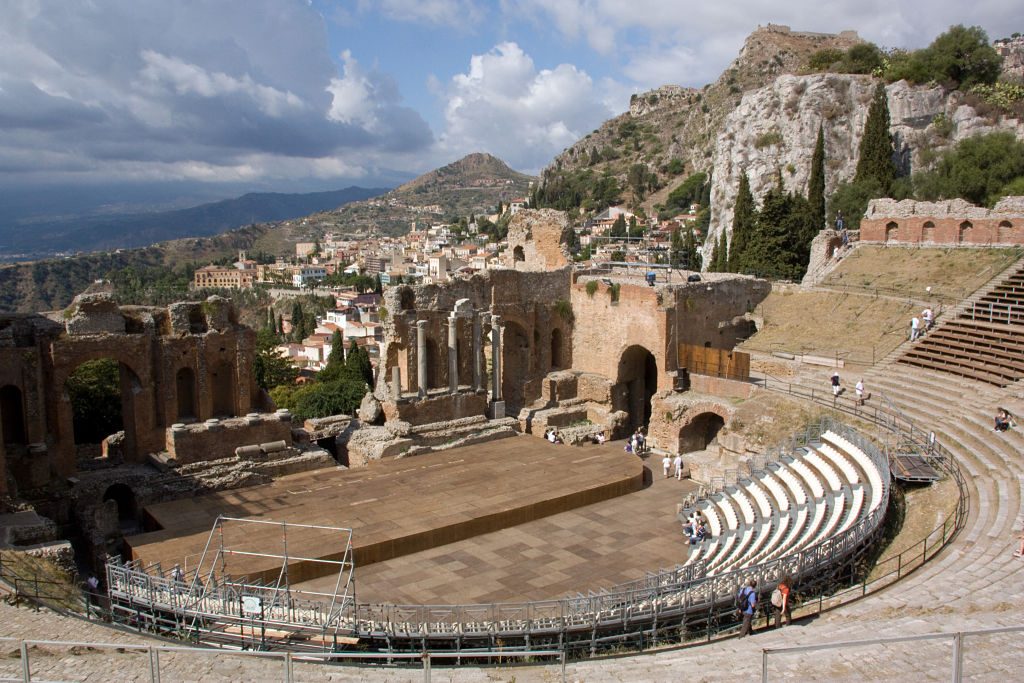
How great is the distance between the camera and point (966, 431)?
20.4m

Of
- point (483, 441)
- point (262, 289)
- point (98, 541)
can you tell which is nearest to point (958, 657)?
point (98, 541)

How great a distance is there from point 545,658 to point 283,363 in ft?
153

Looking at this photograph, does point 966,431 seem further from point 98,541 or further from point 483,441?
point 98,541

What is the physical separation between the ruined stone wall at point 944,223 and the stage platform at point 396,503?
65.4 ft

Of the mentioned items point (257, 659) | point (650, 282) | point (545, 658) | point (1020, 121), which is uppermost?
point (1020, 121)

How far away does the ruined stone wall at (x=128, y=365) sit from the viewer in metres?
21.1

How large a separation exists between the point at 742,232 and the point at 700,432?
22566 millimetres

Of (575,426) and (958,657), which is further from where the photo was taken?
(575,426)

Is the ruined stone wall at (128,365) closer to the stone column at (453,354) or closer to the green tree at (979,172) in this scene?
the stone column at (453,354)

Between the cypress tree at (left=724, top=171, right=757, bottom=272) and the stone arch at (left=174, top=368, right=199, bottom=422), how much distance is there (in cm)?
3018

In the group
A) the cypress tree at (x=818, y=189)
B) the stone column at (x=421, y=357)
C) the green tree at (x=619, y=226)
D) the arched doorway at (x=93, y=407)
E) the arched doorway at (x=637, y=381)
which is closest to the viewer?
the stone column at (x=421, y=357)

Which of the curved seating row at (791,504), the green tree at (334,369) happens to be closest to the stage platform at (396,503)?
the curved seating row at (791,504)

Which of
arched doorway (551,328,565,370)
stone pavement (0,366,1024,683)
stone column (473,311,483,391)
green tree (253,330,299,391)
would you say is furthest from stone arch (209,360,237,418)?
green tree (253,330,299,391)

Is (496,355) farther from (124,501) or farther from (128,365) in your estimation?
(124,501)
